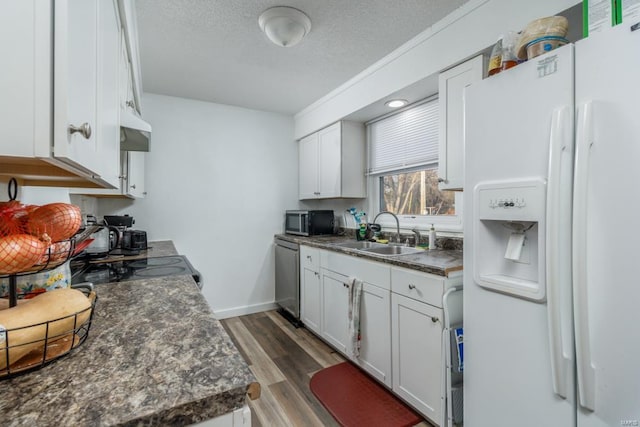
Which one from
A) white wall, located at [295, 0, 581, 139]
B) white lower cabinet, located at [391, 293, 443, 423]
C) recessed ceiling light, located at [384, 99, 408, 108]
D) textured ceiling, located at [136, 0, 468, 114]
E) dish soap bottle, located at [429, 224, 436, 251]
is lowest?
white lower cabinet, located at [391, 293, 443, 423]

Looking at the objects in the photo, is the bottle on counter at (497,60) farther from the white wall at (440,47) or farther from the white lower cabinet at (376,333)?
the white lower cabinet at (376,333)

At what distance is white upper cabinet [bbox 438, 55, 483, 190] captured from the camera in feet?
5.92

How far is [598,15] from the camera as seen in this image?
0.99m

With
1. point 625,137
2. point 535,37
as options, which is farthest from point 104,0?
point 625,137

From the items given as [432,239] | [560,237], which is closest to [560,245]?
[560,237]

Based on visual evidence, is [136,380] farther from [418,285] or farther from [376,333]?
[376,333]

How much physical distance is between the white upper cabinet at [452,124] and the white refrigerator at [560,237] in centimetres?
58

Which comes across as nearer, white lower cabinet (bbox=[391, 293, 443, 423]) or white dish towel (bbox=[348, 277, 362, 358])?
white lower cabinet (bbox=[391, 293, 443, 423])

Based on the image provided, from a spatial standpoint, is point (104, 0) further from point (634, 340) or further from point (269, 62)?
point (634, 340)

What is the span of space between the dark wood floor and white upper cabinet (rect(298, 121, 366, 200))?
1452mm

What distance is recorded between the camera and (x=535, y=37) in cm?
113

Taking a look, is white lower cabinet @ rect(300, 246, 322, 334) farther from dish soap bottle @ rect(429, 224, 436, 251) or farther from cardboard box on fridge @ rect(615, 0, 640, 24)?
cardboard box on fridge @ rect(615, 0, 640, 24)

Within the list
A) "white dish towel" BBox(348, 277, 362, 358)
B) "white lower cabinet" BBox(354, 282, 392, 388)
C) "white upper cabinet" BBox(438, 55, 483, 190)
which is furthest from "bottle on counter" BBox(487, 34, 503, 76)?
"white dish towel" BBox(348, 277, 362, 358)

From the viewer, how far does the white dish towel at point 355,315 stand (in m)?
2.09
